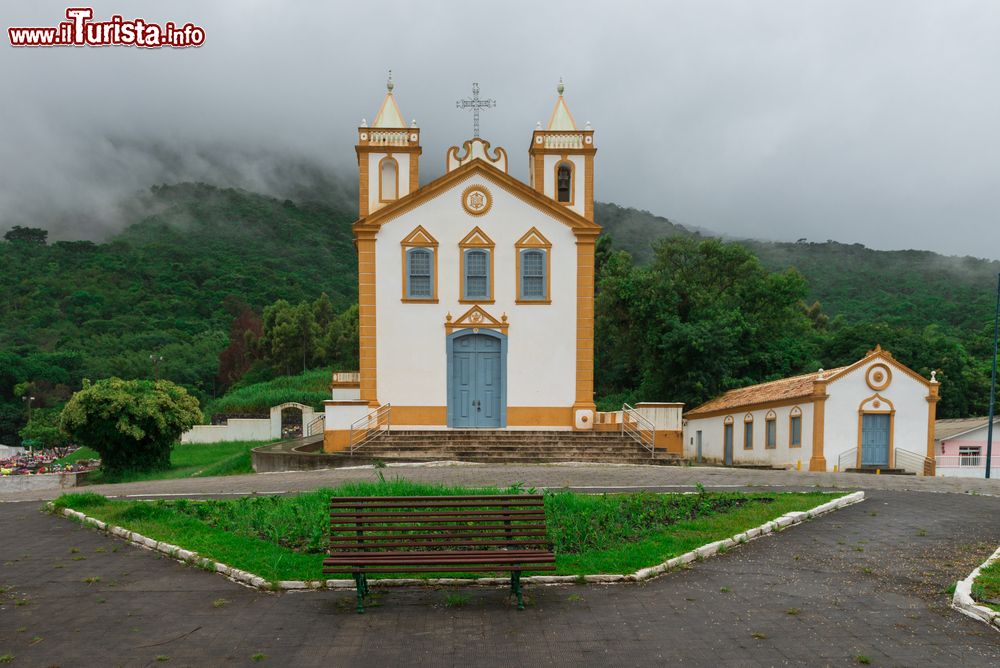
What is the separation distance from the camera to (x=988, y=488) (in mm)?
15453

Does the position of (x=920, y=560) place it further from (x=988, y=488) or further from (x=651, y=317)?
(x=651, y=317)

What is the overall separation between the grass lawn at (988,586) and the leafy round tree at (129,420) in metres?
22.5

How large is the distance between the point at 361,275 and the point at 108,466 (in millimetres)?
10247

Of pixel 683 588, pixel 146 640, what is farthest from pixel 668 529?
pixel 146 640

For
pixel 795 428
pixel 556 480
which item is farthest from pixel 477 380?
pixel 795 428

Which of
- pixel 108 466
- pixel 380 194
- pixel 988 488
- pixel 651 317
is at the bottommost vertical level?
pixel 108 466

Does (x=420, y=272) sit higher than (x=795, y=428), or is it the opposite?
(x=420, y=272)

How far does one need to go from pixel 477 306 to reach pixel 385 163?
5.09 m

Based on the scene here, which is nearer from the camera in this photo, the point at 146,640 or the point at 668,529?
the point at 146,640

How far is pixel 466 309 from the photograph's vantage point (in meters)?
23.3

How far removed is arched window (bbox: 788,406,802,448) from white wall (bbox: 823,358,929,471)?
3.07 feet

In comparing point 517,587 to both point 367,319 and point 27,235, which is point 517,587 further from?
point 27,235

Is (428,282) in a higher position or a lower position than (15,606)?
higher

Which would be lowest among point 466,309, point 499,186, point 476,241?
point 466,309
